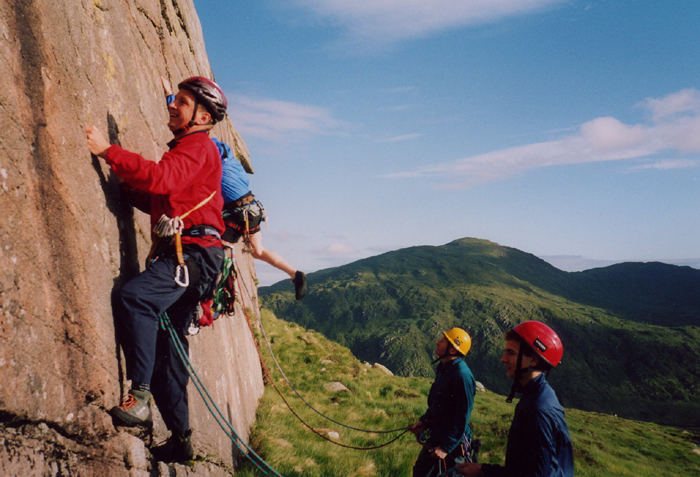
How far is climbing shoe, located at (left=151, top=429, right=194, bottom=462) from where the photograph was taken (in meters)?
4.43

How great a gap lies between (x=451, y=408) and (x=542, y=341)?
7.39ft

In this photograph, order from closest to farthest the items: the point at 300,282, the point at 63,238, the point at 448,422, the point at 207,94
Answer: the point at 63,238 → the point at 207,94 → the point at 448,422 → the point at 300,282

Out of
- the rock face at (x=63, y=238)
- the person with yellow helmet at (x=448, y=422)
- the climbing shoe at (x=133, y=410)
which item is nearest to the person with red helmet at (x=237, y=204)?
the rock face at (x=63, y=238)

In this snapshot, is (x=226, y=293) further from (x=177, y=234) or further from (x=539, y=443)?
(x=539, y=443)

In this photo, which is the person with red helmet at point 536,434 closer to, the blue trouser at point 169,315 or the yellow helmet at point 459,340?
the yellow helmet at point 459,340

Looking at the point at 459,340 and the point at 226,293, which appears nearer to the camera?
the point at 226,293

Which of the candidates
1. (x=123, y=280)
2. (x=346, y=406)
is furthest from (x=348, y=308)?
(x=123, y=280)

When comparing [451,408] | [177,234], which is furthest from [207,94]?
[451,408]

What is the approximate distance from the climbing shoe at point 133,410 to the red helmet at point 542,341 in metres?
3.89

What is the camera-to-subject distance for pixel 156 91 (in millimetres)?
5852

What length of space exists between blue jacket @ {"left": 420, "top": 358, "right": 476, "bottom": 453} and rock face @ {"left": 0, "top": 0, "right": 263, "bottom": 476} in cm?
367

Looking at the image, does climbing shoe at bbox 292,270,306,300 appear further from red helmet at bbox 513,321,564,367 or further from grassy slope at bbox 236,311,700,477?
red helmet at bbox 513,321,564,367

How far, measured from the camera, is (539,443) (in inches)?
139

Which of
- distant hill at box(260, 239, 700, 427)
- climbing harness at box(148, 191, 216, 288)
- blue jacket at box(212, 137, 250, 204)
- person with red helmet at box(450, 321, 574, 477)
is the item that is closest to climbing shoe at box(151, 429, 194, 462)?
climbing harness at box(148, 191, 216, 288)
